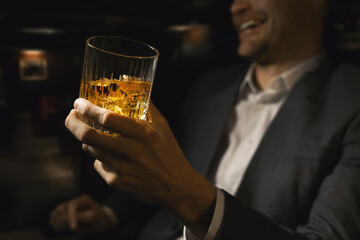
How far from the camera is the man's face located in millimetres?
1502

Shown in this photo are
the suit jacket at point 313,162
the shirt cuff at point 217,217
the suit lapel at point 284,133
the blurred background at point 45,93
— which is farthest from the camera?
the blurred background at point 45,93

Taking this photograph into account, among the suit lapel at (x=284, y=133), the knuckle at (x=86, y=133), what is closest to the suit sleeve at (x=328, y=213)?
the suit lapel at (x=284, y=133)

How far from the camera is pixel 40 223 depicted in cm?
149

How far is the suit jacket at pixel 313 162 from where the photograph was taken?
3.48 ft

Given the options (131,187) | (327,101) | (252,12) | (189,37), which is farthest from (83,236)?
(252,12)

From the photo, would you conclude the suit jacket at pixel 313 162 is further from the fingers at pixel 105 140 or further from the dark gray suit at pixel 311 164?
the fingers at pixel 105 140

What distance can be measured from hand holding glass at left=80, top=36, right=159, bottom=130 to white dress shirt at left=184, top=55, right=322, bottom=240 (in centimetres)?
86

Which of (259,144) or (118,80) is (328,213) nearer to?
(259,144)

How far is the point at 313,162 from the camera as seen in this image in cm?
120

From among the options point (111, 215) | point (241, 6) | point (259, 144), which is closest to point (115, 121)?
point (259, 144)

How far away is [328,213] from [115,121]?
0.91 meters

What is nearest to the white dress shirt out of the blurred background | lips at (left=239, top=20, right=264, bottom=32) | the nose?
lips at (left=239, top=20, right=264, bottom=32)

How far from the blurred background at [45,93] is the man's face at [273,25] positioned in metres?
0.48

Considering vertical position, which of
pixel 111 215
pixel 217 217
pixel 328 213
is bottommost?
pixel 111 215
